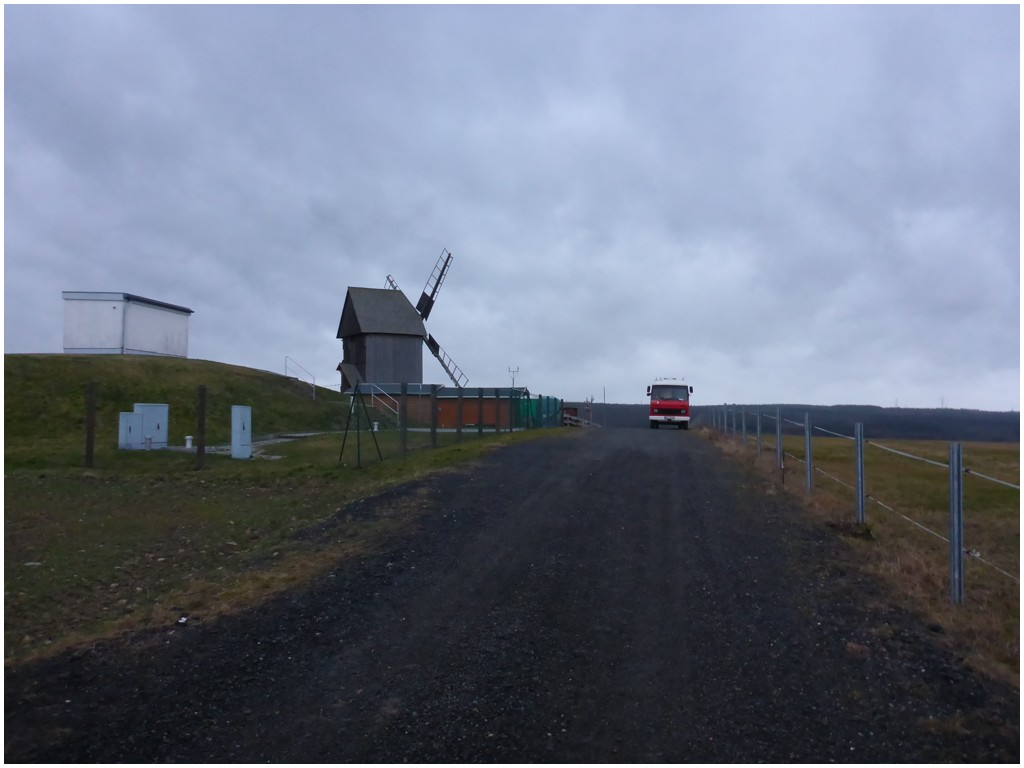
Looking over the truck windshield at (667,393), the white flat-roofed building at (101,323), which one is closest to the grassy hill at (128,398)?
the white flat-roofed building at (101,323)

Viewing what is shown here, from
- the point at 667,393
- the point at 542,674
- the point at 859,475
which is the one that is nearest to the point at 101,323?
the point at 667,393

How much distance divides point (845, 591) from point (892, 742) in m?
3.53

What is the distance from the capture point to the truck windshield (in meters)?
45.4

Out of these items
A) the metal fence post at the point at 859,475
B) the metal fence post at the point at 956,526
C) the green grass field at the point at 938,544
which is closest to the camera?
the green grass field at the point at 938,544

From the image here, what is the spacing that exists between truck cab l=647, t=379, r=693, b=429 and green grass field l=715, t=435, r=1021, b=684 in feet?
64.7

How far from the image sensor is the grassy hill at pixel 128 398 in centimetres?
3066

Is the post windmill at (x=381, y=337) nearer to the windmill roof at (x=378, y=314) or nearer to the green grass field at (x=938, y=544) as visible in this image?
the windmill roof at (x=378, y=314)

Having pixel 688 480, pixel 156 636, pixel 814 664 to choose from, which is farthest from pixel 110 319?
pixel 814 664

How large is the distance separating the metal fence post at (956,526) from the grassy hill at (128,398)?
70.8ft

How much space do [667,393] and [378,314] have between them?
67.8ft

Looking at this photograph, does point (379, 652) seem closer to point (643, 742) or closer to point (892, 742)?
point (643, 742)

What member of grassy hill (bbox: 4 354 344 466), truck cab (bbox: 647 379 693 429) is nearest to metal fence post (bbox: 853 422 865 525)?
grassy hill (bbox: 4 354 344 466)

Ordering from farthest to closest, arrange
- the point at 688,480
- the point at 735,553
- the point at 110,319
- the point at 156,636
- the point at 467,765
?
the point at 110,319
the point at 688,480
the point at 735,553
the point at 156,636
the point at 467,765

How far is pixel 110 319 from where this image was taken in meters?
45.5
